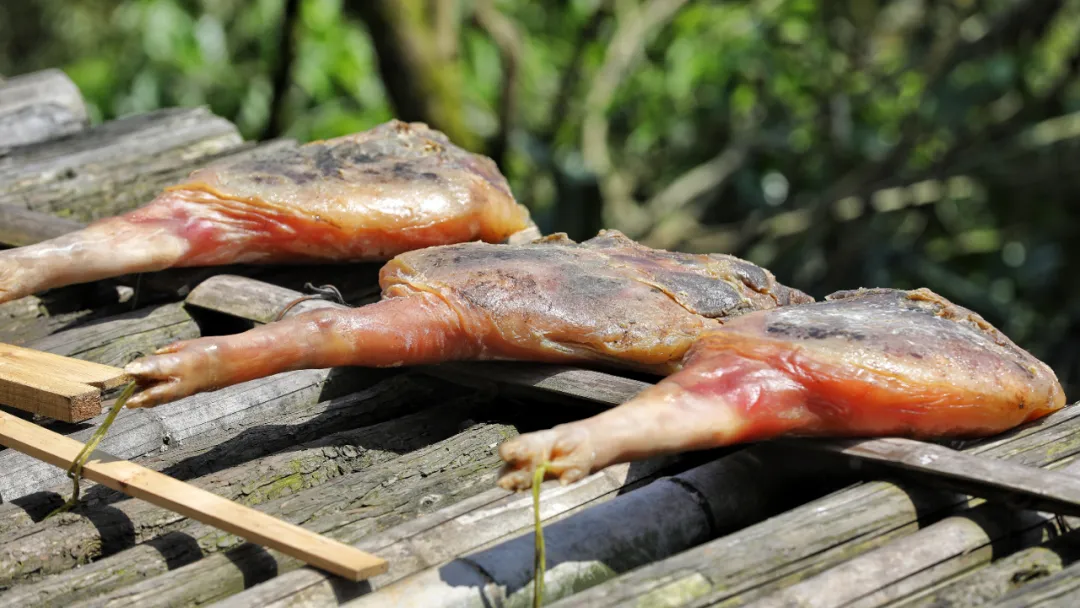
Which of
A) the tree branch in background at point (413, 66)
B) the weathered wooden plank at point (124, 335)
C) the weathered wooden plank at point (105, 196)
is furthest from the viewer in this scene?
the tree branch in background at point (413, 66)

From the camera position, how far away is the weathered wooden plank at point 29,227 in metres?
4.71

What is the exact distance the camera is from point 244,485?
3246 mm

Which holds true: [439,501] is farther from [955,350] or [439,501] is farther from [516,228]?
[516,228]

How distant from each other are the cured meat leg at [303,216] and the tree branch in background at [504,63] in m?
5.28

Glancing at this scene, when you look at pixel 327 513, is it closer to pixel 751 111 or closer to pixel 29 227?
pixel 29 227

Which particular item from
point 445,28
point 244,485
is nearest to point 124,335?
point 244,485

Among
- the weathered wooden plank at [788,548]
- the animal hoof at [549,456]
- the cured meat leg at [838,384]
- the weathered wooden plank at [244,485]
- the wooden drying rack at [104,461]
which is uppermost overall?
the cured meat leg at [838,384]

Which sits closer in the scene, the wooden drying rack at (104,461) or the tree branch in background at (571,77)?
the wooden drying rack at (104,461)

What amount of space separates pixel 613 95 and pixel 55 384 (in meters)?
8.93

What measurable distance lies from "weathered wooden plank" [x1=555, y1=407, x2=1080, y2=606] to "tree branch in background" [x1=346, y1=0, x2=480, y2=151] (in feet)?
20.7

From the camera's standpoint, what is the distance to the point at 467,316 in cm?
361

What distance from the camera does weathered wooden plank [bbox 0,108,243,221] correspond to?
17.1ft

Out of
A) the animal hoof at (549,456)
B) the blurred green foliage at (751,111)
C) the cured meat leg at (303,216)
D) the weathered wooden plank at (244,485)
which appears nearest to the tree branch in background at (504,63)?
the blurred green foliage at (751,111)

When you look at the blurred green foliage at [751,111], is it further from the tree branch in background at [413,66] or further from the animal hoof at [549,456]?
the animal hoof at [549,456]
